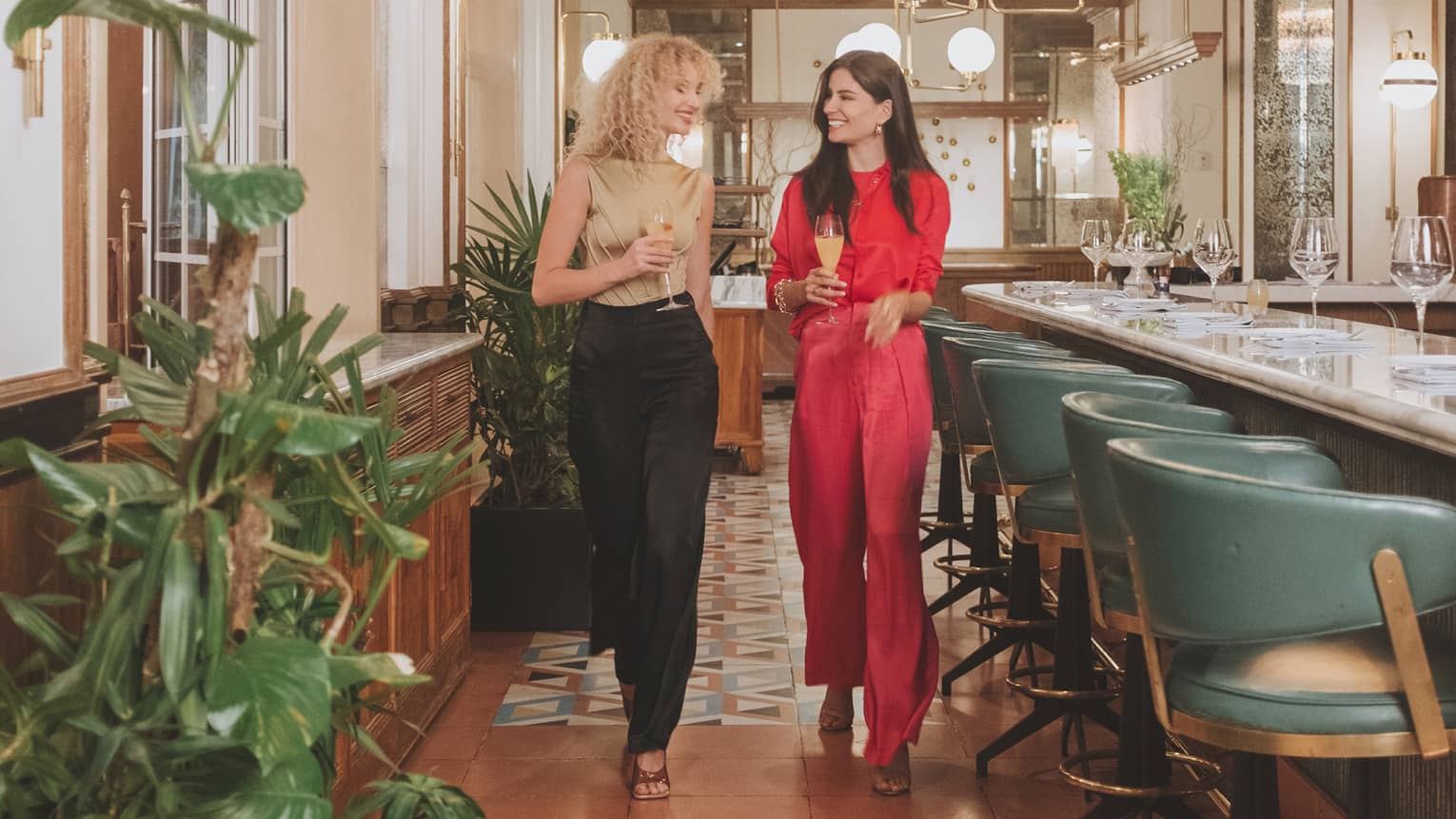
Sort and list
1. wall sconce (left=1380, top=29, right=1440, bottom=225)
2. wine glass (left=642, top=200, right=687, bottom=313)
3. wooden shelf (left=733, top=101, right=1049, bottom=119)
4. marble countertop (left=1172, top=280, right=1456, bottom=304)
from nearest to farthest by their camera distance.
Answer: wine glass (left=642, top=200, right=687, bottom=313), marble countertop (left=1172, top=280, right=1456, bottom=304), wall sconce (left=1380, top=29, right=1440, bottom=225), wooden shelf (left=733, top=101, right=1049, bottom=119)

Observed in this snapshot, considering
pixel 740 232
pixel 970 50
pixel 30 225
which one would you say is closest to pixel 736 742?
pixel 30 225

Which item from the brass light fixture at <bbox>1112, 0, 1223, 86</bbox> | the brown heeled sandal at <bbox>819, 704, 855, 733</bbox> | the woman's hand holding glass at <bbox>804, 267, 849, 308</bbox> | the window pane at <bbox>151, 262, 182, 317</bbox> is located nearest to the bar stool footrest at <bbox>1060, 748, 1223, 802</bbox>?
the brown heeled sandal at <bbox>819, 704, 855, 733</bbox>

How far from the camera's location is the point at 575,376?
11.3ft

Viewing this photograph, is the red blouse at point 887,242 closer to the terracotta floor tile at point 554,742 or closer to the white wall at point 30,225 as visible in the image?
the terracotta floor tile at point 554,742

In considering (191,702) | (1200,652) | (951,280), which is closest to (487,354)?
(1200,652)

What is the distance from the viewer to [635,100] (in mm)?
3383

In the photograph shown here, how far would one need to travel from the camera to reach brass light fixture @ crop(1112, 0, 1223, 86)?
28.2 ft

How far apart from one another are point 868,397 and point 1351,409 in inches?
51.8

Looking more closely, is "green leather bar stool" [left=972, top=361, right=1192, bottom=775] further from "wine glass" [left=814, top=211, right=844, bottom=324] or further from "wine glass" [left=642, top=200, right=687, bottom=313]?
"wine glass" [left=642, top=200, right=687, bottom=313]

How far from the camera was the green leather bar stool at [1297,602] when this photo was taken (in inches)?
75.5

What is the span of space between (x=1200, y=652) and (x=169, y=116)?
2.87 meters

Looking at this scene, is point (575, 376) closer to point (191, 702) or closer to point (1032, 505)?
point (1032, 505)

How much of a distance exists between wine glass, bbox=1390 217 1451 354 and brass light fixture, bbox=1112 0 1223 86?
229 inches

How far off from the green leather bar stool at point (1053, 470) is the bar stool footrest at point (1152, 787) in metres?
0.20
